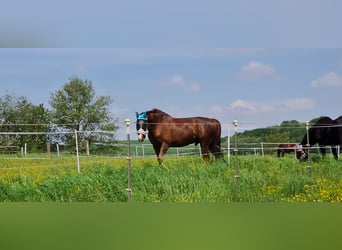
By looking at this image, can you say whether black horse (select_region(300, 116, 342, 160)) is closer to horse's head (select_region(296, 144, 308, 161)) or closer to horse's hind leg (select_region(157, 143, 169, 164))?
horse's head (select_region(296, 144, 308, 161))

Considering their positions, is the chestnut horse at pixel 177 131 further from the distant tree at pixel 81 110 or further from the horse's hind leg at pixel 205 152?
the distant tree at pixel 81 110

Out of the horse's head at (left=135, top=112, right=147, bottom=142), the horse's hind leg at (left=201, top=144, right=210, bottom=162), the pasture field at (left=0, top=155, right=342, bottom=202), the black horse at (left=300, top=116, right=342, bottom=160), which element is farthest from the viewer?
the horse's hind leg at (left=201, top=144, right=210, bottom=162)

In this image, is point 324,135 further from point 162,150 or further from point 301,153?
point 162,150

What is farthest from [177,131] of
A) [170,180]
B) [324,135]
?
[324,135]

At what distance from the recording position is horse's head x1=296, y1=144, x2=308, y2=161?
17.0 feet

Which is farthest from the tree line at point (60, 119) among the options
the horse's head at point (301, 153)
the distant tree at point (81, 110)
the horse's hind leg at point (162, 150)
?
the horse's head at point (301, 153)

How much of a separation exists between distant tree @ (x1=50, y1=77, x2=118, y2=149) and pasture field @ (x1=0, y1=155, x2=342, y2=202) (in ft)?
1.03

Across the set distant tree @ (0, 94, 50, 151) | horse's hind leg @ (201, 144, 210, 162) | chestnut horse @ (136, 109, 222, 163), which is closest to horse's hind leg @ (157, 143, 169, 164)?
chestnut horse @ (136, 109, 222, 163)

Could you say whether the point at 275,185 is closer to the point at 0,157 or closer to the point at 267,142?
the point at 267,142

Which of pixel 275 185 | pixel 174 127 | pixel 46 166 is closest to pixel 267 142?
pixel 275 185

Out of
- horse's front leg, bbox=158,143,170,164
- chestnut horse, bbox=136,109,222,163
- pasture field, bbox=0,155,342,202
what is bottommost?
pasture field, bbox=0,155,342,202

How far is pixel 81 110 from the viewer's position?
5.17 m

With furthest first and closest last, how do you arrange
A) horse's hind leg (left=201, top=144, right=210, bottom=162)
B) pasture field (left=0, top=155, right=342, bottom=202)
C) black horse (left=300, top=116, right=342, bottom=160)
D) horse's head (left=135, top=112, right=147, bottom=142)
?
horse's hind leg (left=201, top=144, right=210, bottom=162), horse's head (left=135, top=112, right=147, bottom=142), black horse (left=300, top=116, right=342, bottom=160), pasture field (left=0, top=155, right=342, bottom=202)

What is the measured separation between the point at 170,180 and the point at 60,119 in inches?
50.6
